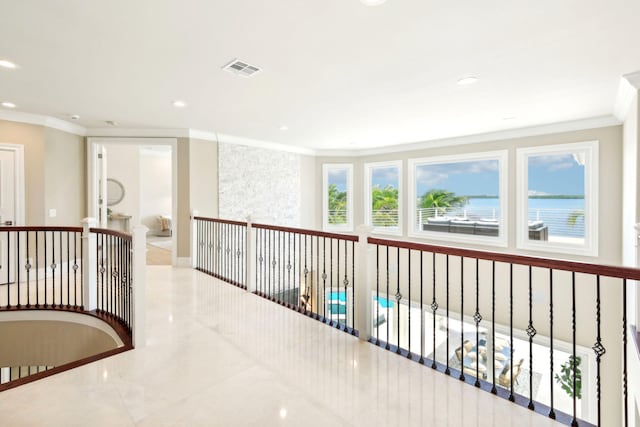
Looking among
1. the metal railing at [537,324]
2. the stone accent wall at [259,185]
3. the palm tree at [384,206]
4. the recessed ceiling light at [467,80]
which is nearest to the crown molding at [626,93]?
the recessed ceiling light at [467,80]

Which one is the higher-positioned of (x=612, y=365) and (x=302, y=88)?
(x=302, y=88)

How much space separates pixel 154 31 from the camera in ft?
7.88

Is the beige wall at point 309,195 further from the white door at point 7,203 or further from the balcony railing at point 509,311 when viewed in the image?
the white door at point 7,203

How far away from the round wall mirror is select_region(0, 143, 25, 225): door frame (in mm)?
4464

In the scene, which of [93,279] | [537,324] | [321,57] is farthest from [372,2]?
[537,324]

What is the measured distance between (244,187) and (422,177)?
3930mm

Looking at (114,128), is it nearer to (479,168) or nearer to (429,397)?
(429,397)

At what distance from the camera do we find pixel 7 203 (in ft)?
15.2

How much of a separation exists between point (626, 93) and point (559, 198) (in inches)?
86.8

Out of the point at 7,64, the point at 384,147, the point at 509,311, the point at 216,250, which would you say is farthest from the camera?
the point at 384,147

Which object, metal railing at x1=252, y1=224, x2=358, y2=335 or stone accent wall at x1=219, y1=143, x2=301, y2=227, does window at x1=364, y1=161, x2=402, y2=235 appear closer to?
metal railing at x1=252, y1=224, x2=358, y2=335

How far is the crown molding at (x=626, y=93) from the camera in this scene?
3145mm

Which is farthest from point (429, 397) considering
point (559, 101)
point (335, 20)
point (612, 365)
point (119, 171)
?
point (119, 171)

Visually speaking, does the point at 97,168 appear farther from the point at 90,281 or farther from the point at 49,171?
the point at 90,281
